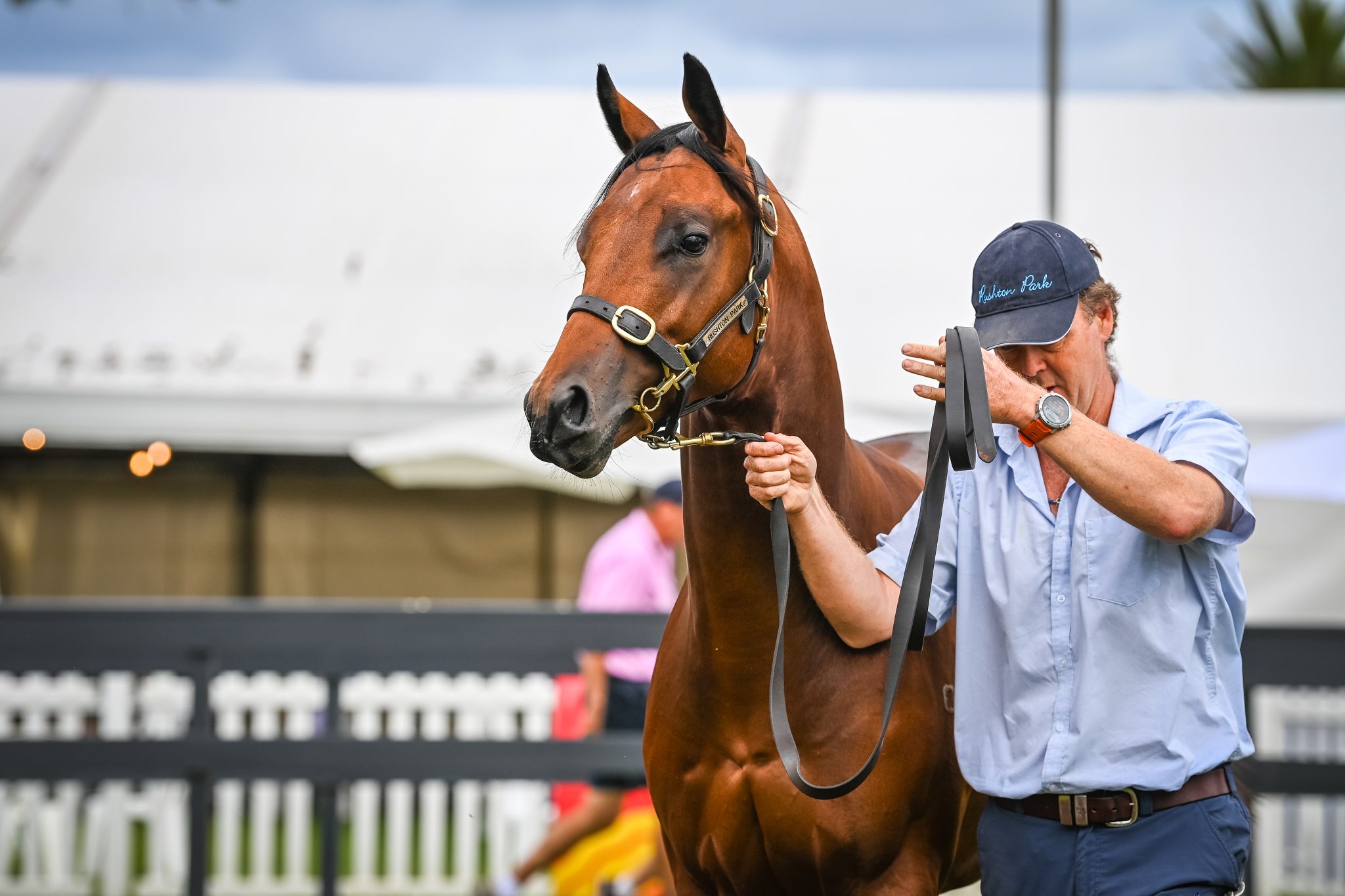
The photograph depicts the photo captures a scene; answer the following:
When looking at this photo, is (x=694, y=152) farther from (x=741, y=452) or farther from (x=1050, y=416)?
(x=1050, y=416)

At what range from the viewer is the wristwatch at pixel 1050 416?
5.84 feet

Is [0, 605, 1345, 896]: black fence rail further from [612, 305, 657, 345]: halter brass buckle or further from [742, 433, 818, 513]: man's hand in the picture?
[612, 305, 657, 345]: halter brass buckle

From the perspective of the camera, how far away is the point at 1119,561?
1947mm

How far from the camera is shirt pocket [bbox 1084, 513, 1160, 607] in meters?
1.93

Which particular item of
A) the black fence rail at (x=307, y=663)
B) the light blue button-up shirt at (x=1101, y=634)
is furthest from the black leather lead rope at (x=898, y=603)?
the black fence rail at (x=307, y=663)

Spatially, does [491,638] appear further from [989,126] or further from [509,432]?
[989,126]

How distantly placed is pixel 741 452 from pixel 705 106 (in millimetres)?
586

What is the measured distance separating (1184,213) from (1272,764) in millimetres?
6390

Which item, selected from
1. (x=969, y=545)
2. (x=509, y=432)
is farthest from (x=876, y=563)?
(x=509, y=432)

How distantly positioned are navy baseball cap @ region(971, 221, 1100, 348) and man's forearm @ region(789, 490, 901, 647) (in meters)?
0.40

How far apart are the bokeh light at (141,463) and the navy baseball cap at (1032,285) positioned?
27.4 ft

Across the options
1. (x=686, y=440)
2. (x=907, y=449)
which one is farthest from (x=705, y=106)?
(x=907, y=449)

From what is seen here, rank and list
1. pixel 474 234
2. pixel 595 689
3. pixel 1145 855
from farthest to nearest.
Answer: pixel 474 234 < pixel 595 689 < pixel 1145 855

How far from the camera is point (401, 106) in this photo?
37.9ft
